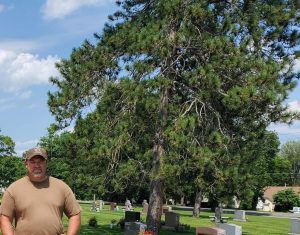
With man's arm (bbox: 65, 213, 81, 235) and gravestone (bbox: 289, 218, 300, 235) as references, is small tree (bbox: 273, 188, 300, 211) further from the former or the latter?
man's arm (bbox: 65, 213, 81, 235)

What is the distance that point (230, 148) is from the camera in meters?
18.4

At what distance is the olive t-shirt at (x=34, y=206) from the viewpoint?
4.68 meters

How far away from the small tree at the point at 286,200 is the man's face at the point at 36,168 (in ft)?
248

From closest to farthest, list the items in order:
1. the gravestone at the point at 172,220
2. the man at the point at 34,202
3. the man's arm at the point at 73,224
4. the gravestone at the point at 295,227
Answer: the man at the point at 34,202 → the man's arm at the point at 73,224 → the gravestone at the point at 172,220 → the gravestone at the point at 295,227

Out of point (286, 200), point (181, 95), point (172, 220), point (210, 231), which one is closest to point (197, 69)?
point (181, 95)

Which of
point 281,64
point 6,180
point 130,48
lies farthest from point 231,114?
point 6,180

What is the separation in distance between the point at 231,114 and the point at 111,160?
4.48 meters

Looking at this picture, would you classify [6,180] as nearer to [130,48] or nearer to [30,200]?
[130,48]

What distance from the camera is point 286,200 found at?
7731 cm

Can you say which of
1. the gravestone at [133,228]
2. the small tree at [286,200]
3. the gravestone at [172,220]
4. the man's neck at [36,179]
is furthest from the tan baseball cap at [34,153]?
the small tree at [286,200]

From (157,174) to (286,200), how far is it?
6375 cm

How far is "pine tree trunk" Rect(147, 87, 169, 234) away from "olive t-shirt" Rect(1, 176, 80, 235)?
1231 cm

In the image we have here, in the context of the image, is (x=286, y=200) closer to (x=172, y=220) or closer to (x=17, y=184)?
(x=172, y=220)

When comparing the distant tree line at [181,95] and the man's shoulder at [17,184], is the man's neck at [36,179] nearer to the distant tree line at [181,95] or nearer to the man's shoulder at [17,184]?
the man's shoulder at [17,184]
